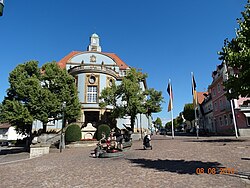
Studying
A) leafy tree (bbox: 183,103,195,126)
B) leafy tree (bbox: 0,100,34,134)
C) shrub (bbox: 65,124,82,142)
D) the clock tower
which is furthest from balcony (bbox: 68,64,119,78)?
leafy tree (bbox: 183,103,195,126)

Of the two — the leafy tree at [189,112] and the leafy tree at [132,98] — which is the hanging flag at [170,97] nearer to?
the leafy tree at [132,98]

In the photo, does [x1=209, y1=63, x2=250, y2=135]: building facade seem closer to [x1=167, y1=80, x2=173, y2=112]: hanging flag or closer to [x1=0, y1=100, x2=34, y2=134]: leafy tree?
[x1=167, y1=80, x2=173, y2=112]: hanging flag

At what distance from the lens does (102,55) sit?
39.8 m

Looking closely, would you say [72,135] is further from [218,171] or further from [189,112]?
[189,112]

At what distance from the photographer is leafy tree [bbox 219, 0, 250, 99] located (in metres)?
6.08

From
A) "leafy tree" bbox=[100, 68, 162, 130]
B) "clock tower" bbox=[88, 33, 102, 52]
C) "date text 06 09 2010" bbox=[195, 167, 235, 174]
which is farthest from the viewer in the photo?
"clock tower" bbox=[88, 33, 102, 52]

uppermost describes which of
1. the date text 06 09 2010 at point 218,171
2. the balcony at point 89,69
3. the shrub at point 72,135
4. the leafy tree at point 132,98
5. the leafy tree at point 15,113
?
the balcony at point 89,69

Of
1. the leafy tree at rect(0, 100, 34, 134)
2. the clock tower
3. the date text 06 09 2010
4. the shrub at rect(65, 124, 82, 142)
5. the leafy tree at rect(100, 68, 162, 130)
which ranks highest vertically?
the clock tower

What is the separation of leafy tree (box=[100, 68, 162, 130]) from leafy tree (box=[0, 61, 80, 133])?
5.24m

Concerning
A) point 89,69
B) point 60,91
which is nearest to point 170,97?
point 89,69

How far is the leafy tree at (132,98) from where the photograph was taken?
26453 millimetres

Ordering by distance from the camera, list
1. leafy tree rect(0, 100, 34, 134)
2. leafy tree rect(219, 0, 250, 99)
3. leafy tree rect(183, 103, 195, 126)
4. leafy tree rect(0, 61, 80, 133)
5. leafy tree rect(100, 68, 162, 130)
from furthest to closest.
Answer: leafy tree rect(183, 103, 195, 126) < leafy tree rect(100, 68, 162, 130) < leafy tree rect(0, 61, 80, 133) < leafy tree rect(0, 100, 34, 134) < leafy tree rect(219, 0, 250, 99)

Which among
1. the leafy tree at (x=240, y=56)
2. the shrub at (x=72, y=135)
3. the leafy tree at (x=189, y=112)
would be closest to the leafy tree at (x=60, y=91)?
the shrub at (x=72, y=135)

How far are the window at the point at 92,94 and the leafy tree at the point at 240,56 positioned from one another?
2835cm
